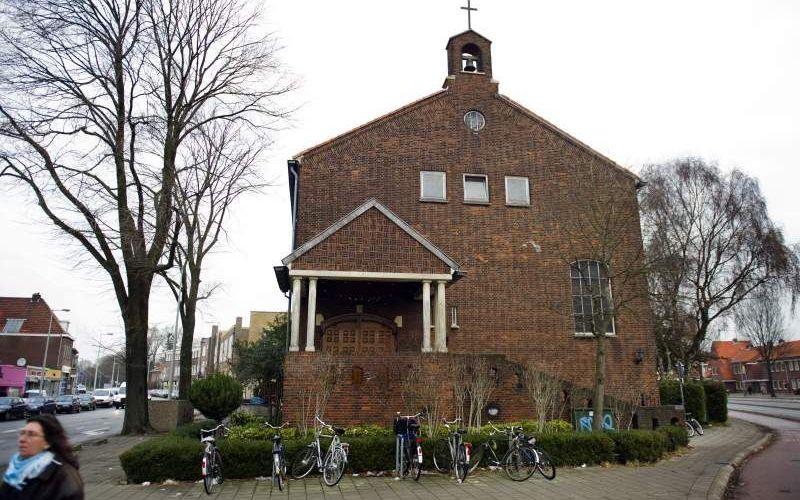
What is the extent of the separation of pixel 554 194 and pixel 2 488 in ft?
63.4

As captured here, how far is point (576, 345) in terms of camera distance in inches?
764

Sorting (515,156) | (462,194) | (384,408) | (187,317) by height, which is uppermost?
(515,156)

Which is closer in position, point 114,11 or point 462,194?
point 114,11

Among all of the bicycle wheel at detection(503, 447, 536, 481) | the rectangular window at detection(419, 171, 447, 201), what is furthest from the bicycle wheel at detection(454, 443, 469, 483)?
the rectangular window at detection(419, 171, 447, 201)

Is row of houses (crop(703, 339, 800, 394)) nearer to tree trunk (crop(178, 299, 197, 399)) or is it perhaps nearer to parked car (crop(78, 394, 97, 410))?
tree trunk (crop(178, 299, 197, 399))

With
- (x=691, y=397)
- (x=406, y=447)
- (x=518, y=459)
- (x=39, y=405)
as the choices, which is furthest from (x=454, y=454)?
(x=39, y=405)

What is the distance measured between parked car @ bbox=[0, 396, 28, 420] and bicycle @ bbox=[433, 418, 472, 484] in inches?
1179

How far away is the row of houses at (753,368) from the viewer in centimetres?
7506

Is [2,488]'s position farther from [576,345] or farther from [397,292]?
[576,345]

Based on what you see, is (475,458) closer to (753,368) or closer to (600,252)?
(600,252)

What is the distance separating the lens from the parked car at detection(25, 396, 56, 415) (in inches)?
1315

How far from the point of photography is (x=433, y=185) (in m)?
20.2

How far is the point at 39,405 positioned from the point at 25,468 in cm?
3796

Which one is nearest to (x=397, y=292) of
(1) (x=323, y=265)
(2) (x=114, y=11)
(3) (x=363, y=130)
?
(1) (x=323, y=265)
